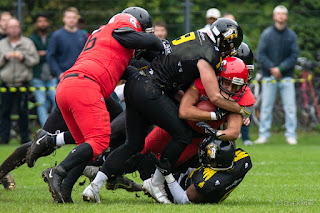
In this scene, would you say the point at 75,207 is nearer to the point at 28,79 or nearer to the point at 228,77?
the point at 228,77

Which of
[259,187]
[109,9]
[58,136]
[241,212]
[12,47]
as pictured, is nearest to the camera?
[241,212]

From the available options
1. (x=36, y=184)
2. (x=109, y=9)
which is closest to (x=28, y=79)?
(x=109, y=9)

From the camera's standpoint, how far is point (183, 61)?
5.74m

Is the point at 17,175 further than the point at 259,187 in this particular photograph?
Yes

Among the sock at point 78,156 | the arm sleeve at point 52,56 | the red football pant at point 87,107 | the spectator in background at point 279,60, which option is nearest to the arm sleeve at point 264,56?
the spectator in background at point 279,60

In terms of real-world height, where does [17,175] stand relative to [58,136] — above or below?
below

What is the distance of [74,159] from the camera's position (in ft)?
18.1

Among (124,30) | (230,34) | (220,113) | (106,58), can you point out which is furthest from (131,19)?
(220,113)

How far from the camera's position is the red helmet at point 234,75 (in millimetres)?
5637

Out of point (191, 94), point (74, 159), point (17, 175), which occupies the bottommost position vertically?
point (17, 175)

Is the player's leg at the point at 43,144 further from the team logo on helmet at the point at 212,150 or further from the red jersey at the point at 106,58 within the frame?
the team logo on helmet at the point at 212,150

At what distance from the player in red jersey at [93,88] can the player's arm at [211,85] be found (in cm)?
47

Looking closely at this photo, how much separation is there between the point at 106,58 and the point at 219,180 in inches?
57.7

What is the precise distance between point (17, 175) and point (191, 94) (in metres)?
3.14
